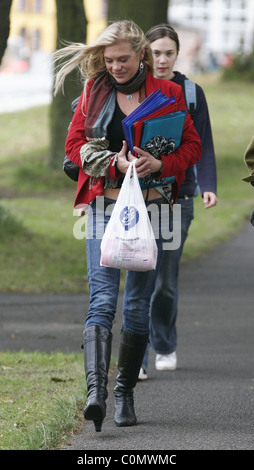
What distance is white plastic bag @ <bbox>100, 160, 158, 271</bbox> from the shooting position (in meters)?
4.60

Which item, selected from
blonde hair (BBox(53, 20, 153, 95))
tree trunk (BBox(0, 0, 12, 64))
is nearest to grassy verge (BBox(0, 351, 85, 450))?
blonde hair (BBox(53, 20, 153, 95))

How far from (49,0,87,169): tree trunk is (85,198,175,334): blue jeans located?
12147mm

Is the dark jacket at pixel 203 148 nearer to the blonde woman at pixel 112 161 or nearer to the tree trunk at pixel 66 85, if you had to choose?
the blonde woman at pixel 112 161

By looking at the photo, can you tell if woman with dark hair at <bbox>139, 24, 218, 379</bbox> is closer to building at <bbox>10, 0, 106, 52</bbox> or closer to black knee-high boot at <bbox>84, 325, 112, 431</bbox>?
black knee-high boot at <bbox>84, 325, 112, 431</bbox>

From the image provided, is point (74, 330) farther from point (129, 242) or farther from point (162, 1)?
point (162, 1)

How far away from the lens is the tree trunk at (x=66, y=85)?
18156 mm

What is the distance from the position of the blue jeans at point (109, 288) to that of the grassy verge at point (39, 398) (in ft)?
1.74

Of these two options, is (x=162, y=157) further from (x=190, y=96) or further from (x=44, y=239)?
(x=44, y=239)

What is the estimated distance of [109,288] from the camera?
190 inches

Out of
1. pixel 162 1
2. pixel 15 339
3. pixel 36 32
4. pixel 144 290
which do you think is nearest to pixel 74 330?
pixel 15 339

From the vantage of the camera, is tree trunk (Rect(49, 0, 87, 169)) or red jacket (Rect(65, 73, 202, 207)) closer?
red jacket (Rect(65, 73, 202, 207))

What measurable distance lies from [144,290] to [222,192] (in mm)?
15902

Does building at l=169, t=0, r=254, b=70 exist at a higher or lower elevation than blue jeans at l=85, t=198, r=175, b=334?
higher

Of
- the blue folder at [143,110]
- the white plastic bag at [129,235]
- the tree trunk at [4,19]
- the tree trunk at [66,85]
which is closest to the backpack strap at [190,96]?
the blue folder at [143,110]
